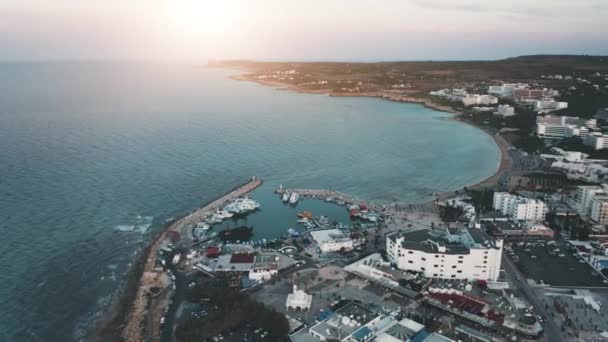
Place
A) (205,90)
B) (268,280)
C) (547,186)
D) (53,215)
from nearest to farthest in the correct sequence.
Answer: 1. (268,280)
2. (53,215)
3. (547,186)
4. (205,90)

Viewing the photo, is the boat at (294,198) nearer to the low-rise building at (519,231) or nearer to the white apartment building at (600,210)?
the low-rise building at (519,231)

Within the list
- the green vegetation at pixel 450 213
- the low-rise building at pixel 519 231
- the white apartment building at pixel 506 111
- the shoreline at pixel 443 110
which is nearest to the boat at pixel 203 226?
the green vegetation at pixel 450 213

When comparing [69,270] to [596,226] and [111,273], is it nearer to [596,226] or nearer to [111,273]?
[111,273]

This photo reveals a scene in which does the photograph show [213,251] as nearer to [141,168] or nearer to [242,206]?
[242,206]

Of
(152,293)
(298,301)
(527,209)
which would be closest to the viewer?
(298,301)

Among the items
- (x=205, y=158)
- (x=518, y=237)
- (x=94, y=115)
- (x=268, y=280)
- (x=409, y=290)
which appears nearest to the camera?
(x=409, y=290)

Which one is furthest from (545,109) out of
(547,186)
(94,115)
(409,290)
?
(94,115)

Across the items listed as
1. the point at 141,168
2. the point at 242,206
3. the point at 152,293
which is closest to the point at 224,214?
the point at 242,206
